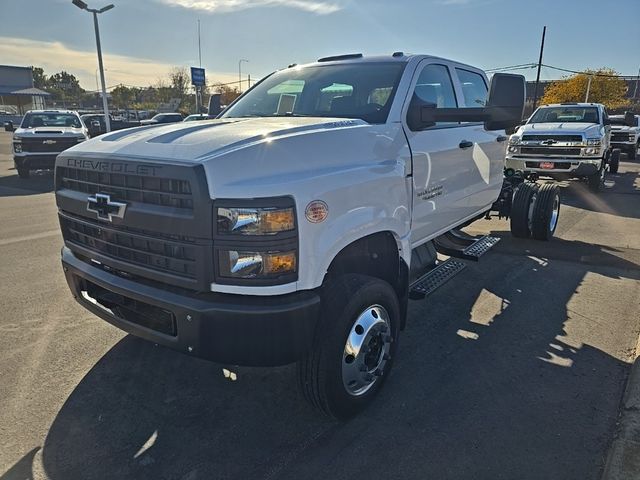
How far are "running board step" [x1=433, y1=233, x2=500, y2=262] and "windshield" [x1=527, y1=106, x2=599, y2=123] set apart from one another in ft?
29.1

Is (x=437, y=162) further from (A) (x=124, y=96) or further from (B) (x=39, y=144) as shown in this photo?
(A) (x=124, y=96)

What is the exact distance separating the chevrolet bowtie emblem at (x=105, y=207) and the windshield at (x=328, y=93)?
1.65m

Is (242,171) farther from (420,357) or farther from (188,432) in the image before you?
(420,357)

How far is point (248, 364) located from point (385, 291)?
0.94 metres

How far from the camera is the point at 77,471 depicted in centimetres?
250

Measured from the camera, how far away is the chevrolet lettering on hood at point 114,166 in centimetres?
243

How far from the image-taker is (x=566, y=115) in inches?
A: 500

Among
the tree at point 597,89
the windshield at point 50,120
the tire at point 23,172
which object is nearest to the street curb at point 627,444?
the tire at point 23,172

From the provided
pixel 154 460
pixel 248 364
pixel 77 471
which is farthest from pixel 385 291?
pixel 77 471

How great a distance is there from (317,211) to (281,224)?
23 centimetres

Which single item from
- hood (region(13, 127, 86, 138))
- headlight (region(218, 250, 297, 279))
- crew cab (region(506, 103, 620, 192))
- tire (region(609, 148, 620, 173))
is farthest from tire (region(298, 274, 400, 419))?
tire (region(609, 148, 620, 173))

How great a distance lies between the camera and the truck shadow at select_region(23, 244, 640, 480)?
2.55m

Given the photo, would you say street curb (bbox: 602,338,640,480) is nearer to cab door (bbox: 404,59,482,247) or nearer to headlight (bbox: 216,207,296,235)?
cab door (bbox: 404,59,482,247)

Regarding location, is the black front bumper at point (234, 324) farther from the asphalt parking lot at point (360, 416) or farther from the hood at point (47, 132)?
the hood at point (47, 132)
